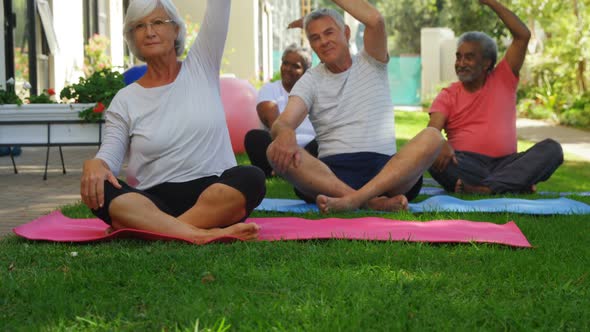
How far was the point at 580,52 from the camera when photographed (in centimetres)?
1894

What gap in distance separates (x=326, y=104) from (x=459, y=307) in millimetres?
2944

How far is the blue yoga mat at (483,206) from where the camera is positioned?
19.6ft

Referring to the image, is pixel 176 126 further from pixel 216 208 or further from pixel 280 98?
pixel 280 98

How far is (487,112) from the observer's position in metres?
7.38

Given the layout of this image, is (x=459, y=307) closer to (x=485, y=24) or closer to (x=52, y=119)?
(x=52, y=119)

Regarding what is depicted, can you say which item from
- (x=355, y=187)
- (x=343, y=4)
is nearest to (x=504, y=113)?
(x=355, y=187)

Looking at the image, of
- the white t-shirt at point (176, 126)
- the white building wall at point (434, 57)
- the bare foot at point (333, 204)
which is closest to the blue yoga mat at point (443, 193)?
the bare foot at point (333, 204)

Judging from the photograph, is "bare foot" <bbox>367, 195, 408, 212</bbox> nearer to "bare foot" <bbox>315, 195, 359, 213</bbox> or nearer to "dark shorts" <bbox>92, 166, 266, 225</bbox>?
"bare foot" <bbox>315, 195, 359, 213</bbox>

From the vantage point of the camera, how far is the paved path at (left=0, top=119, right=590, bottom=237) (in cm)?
673

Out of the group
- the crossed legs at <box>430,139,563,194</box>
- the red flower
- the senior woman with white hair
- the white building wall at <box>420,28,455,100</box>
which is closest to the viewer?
the senior woman with white hair

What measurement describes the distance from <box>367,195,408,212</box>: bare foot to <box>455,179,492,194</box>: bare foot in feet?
4.69

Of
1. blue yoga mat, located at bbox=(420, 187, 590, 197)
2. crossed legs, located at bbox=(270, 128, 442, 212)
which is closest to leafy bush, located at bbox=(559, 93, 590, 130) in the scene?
blue yoga mat, located at bbox=(420, 187, 590, 197)

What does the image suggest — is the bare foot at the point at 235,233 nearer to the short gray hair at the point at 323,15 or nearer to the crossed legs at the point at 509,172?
the short gray hair at the point at 323,15

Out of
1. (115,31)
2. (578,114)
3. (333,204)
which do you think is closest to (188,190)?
(333,204)
